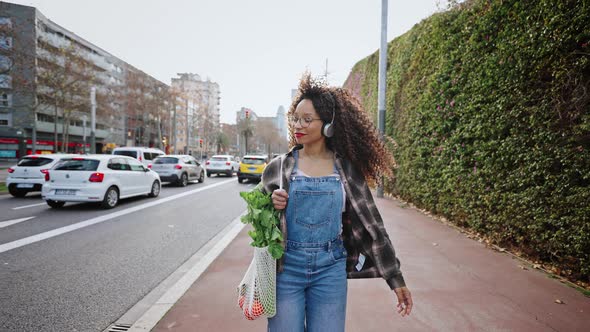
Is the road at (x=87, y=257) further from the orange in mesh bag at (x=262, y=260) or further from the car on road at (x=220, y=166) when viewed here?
the car on road at (x=220, y=166)

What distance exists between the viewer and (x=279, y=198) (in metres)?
1.74

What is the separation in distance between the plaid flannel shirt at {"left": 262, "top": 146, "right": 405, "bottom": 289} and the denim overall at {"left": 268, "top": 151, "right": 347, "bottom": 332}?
0.09m

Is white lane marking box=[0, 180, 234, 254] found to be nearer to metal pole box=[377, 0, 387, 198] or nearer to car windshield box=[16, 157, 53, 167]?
car windshield box=[16, 157, 53, 167]

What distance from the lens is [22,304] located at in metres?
3.53

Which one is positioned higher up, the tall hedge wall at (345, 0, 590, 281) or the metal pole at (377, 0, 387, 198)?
the metal pole at (377, 0, 387, 198)

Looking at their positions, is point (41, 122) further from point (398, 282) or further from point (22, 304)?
point (398, 282)

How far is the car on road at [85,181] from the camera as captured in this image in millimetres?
9180

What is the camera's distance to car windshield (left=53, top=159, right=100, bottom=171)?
9.37 metres

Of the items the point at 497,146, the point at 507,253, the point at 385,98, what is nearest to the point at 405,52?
the point at 385,98

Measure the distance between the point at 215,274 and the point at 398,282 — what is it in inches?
121

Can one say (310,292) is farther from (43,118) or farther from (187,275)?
(43,118)

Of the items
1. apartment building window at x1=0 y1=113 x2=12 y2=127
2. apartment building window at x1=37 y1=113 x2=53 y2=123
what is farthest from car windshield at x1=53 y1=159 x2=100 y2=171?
apartment building window at x1=37 y1=113 x2=53 y2=123

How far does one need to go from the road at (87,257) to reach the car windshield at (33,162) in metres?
1.80

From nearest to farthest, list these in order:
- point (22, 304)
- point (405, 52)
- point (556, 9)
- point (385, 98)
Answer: point (22, 304) → point (556, 9) → point (405, 52) → point (385, 98)
